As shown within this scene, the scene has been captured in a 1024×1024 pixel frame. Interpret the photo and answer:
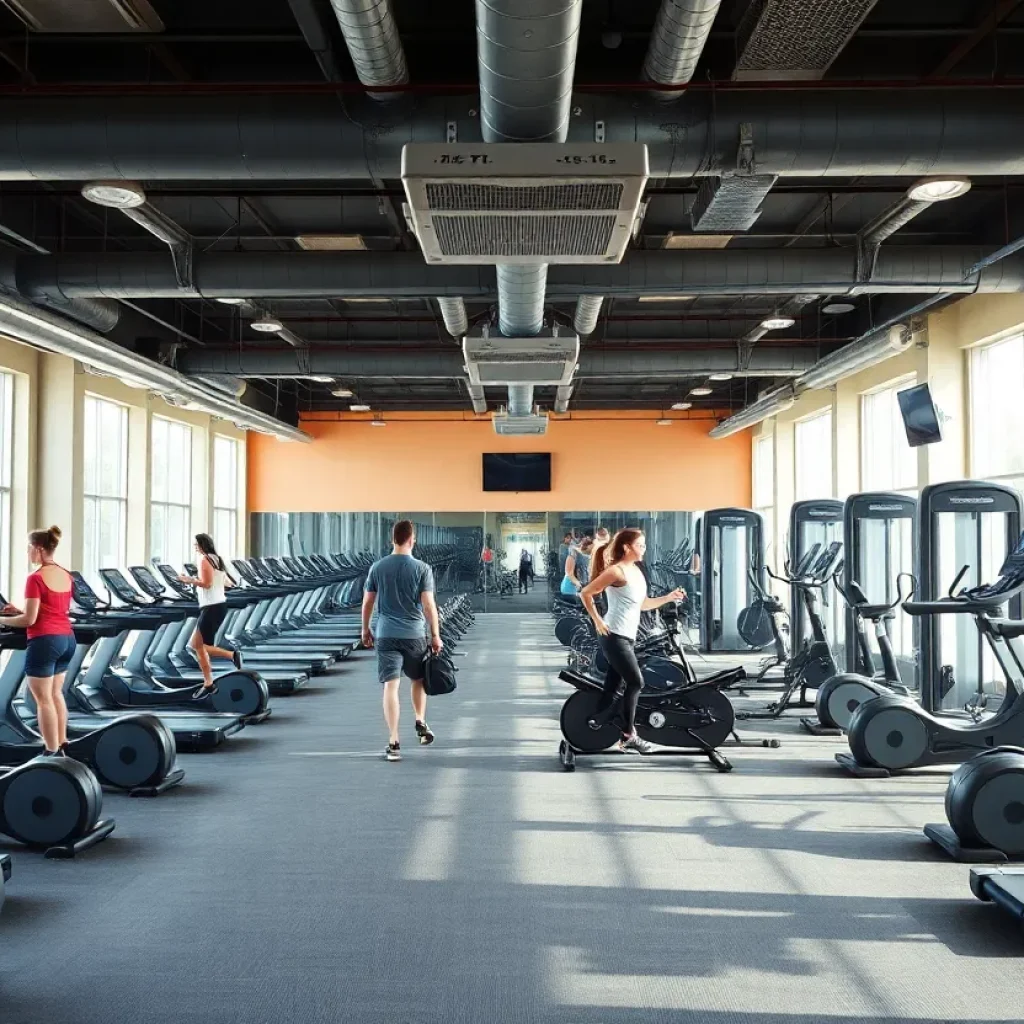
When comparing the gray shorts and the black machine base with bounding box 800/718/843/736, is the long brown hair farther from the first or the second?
the black machine base with bounding box 800/718/843/736

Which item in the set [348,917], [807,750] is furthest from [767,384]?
[348,917]

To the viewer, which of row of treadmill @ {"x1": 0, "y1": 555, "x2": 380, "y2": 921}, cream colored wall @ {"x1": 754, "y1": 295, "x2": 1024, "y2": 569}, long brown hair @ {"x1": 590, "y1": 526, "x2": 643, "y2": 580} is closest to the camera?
row of treadmill @ {"x1": 0, "y1": 555, "x2": 380, "y2": 921}

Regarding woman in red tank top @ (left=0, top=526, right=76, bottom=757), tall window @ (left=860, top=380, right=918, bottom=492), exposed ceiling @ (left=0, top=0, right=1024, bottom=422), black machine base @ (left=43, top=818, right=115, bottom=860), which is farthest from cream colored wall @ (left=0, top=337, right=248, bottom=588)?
tall window @ (left=860, top=380, right=918, bottom=492)

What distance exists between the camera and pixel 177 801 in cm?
562

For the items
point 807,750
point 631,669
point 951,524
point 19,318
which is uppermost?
point 19,318

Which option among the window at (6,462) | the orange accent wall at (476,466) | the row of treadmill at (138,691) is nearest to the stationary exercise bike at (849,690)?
the row of treadmill at (138,691)

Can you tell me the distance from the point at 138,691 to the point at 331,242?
4101mm

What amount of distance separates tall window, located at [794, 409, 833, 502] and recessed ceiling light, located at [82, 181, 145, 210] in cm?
1052

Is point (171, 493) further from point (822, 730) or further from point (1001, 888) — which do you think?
point (1001, 888)

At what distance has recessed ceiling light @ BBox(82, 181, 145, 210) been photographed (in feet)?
19.6

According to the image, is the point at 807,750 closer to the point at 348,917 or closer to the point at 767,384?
the point at 348,917

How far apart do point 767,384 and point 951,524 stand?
645 cm

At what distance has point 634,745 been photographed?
21.9 ft

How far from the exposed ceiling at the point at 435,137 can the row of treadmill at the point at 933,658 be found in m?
1.94
